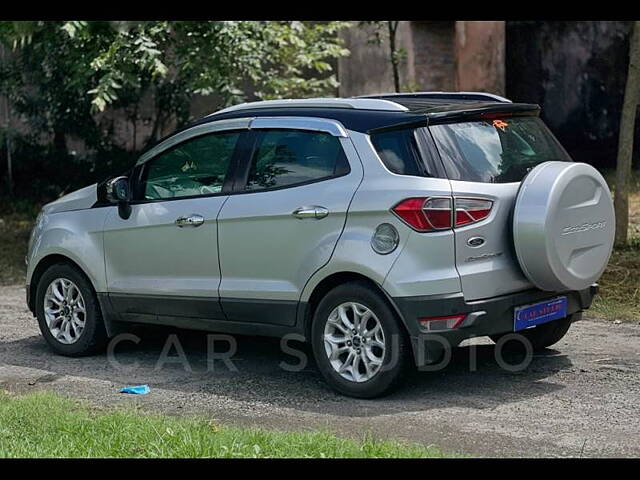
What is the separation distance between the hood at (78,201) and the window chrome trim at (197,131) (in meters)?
0.48

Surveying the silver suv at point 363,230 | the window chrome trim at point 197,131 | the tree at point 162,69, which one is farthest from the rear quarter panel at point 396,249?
the tree at point 162,69

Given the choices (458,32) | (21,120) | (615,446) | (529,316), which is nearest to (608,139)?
(458,32)

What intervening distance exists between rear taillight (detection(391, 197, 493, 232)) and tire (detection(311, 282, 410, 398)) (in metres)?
0.53

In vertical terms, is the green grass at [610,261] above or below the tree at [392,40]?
below

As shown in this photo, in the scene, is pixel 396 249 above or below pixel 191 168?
below

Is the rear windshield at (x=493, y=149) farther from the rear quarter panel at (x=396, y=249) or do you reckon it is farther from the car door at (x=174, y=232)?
the car door at (x=174, y=232)

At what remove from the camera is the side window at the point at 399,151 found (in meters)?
7.09

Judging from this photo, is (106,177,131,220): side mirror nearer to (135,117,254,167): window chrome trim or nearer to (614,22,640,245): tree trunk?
(135,117,254,167): window chrome trim

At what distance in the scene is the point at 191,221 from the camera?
26.1 ft

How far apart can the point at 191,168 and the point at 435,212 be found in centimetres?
211

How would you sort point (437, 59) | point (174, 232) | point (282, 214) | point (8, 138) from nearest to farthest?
point (282, 214)
point (174, 232)
point (8, 138)
point (437, 59)

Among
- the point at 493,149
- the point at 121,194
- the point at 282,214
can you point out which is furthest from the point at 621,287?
the point at 121,194

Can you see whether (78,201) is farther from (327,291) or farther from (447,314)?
(447,314)

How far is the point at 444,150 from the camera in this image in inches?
280
